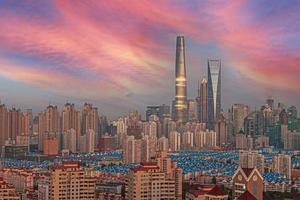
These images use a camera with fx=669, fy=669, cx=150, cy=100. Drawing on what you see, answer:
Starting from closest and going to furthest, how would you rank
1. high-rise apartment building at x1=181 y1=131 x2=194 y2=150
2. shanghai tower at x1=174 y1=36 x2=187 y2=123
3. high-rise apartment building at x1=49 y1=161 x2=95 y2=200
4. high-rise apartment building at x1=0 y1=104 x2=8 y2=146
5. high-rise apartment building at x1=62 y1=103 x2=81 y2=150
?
high-rise apartment building at x1=49 y1=161 x2=95 y2=200 → high-rise apartment building at x1=0 y1=104 x2=8 y2=146 → high-rise apartment building at x1=62 y1=103 x2=81 y2=150 → high-rise apartment building at x1=181 y1=131 x2=194 y2=150 → shanghai tower at x1=174 y1=36 x2=187 y2=123

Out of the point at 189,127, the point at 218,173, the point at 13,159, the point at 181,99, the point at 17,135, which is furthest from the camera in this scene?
the point at 181,99

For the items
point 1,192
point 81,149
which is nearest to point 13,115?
point 81,149

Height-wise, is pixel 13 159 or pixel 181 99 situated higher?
pixel 181 99

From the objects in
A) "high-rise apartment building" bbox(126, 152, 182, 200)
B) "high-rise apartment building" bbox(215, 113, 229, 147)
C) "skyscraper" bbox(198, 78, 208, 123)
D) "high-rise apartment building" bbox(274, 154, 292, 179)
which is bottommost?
"high-rise apartment building" bbox(274, 154, 292, 179)

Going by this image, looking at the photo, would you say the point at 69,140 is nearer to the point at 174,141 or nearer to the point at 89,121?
the point at 89,121

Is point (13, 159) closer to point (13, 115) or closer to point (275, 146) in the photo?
point (13, 115)

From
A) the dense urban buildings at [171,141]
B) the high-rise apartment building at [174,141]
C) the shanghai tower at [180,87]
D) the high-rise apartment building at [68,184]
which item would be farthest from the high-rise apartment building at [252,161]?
the shanghai tower at [180,87]

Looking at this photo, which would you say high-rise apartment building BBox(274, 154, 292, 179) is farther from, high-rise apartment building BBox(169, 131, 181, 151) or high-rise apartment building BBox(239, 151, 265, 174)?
high-rise apartment building BBox(169, 131, 181, 151)

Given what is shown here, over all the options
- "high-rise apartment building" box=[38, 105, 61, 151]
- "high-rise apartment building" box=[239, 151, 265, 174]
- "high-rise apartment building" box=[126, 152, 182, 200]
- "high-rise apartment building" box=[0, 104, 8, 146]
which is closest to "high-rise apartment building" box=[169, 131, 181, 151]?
"high-rise apartment building" box=[38, 105, 61, 151]
